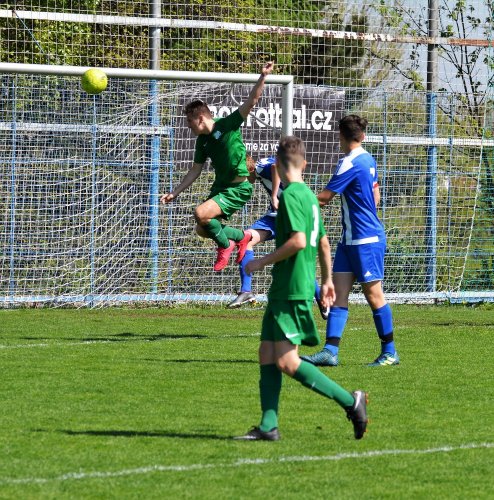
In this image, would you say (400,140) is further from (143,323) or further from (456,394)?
(456,394)

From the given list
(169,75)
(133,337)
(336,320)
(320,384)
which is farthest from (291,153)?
(169,75)

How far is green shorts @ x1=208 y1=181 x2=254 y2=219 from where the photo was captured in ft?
41.3

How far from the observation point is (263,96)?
59.8ft

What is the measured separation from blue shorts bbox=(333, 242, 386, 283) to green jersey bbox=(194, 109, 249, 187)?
2.31 meters

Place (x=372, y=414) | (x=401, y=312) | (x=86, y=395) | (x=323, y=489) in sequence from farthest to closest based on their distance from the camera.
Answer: (x=401, y=312) → (x=86, y=395) → (x=372, y=414) → (x=323, y=489)

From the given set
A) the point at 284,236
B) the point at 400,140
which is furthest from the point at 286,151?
the point at 400,140

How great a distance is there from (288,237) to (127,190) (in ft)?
35.3

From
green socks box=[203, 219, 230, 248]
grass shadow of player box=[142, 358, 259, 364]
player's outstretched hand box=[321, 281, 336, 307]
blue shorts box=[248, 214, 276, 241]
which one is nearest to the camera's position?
player's outstretched hand box=[321, 281, 336, 307]

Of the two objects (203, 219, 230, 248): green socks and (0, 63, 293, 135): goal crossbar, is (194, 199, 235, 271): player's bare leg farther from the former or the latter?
(0, 63, 293, 135): goal crossbar

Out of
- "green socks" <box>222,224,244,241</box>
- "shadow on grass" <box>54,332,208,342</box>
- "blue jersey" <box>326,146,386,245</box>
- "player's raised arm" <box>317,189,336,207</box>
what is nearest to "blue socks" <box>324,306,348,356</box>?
"blue jersey" <box>326,146,386,245</box>

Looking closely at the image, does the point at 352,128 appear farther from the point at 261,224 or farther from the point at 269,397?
the point at 269,397

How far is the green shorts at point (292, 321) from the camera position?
22.7ft

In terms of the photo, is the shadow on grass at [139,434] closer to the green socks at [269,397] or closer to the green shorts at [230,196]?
the green socks at [269,397]

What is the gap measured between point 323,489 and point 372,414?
233 centimetres
